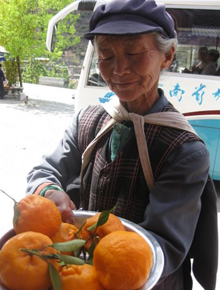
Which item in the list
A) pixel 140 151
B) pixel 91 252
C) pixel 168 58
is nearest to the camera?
pixel 91 252

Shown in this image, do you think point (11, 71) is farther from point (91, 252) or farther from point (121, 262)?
point (121, 262)

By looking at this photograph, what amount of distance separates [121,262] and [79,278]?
0.11 m

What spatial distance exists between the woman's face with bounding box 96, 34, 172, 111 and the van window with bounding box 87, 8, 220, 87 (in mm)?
3587

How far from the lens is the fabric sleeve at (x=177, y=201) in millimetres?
1115

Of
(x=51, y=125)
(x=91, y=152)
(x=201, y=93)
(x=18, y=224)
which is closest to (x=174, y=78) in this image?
(x=201, y=93)

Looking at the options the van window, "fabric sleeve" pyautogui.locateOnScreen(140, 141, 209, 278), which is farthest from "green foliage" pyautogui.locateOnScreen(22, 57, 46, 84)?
"fabric sleeve" pyautogui.locateOnScreen(140, 141, 209, 278)

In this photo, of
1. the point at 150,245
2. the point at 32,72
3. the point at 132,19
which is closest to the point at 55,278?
the point at 150,245

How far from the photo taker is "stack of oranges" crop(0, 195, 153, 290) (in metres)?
0.75

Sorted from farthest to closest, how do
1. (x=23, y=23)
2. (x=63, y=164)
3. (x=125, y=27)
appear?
(x=23, y=23), (x=63, y=164), (x=125, y=27)

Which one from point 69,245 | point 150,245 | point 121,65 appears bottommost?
point 150,245

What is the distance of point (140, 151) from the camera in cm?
127

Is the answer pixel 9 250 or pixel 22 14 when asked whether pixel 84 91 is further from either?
pixel 22 14

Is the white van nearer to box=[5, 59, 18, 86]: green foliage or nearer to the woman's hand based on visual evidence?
the woman's hand

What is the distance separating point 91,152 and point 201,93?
360cm
